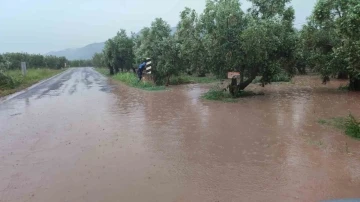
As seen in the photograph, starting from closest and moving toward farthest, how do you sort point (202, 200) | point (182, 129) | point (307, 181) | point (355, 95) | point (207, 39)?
point (202, 200), point (307, 181), point (182, 129), point (207, 39), point (355, 95)

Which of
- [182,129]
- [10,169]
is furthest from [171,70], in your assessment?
[10,169]

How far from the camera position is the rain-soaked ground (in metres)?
5.02

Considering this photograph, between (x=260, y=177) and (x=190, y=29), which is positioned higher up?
(x=190, y=29)

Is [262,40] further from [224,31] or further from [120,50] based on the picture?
[120,50]

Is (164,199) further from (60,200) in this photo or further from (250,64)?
(250,64)

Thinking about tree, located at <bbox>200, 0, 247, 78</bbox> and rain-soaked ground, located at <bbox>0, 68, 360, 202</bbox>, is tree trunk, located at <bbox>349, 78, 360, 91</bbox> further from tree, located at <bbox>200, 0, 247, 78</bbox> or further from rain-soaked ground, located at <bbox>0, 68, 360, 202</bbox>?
tree, located at <bbox>200, 0, 247, 78</bbox>

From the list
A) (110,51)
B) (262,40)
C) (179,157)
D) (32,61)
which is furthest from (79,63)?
(179,157)

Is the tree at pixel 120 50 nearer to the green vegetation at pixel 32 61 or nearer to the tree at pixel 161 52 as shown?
the tree at pixel 161 52

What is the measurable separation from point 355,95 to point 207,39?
318 inches

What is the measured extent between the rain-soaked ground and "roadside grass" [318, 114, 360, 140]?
34cm

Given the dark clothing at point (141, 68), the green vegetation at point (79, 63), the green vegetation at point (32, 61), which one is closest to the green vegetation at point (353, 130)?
the dark clothing at point (141, 68)

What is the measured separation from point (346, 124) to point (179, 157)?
530 cm

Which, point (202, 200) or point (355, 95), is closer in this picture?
point (202, 200)

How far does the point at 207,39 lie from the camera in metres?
14.4
